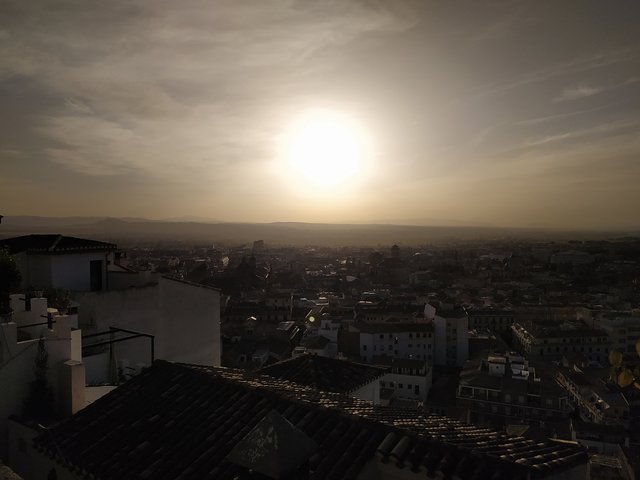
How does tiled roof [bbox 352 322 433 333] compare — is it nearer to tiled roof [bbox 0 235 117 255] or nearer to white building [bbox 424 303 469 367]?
white building [bbox 424 303 469 367]

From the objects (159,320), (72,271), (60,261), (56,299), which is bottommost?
(159,320)

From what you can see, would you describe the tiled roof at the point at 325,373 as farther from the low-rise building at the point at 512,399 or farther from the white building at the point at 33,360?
the low-rise building at the point at 512,399

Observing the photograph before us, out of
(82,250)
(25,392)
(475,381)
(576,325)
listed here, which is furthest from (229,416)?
(576,325)

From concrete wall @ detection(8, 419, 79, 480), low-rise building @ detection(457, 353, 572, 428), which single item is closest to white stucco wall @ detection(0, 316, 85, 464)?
concrete wall @ detection(8, 419, 79, 480)

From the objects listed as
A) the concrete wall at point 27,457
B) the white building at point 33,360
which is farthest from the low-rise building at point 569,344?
the concrete wall at point 27,457

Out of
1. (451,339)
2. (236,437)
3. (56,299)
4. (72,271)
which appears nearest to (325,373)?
(56,299)

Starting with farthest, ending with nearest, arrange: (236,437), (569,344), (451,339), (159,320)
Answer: (569,344) → (451,339) → (159,320) → (236,437)

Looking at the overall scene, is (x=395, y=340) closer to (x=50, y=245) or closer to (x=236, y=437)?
(x=50, y=245)
